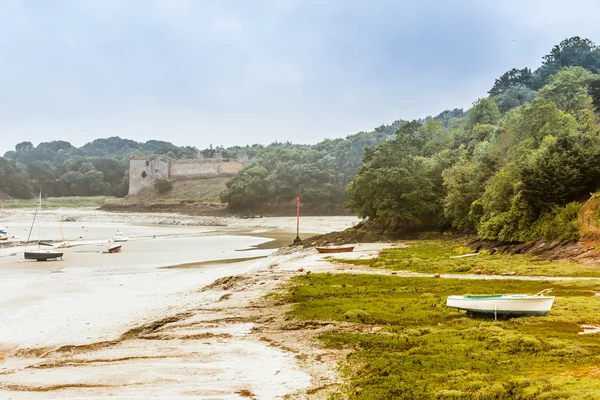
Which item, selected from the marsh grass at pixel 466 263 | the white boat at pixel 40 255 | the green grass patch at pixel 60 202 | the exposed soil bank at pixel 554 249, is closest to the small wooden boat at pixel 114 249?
the white boat at pixel 40 255

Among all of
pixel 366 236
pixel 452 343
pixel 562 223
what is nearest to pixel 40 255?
pixel 366 236

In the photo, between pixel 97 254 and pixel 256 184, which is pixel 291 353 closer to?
pixel 97 254

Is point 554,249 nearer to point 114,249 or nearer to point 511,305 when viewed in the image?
point 511,305

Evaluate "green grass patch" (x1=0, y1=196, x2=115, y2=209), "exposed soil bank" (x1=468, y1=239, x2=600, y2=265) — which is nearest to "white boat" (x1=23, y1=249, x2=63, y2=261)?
"exposed soil bank" (x1=468, y1=239, x2=600, y2=265)

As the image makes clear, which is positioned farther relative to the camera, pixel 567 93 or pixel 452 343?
pixel 567 93

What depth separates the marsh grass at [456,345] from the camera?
360 inches

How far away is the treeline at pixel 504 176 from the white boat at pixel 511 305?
1462 cm

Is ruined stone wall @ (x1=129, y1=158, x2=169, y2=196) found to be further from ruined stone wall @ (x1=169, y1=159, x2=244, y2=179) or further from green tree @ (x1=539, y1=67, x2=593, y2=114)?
green tree @ (x1=539, y1=67, x2=593, y2=114)

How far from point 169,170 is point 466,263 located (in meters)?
129

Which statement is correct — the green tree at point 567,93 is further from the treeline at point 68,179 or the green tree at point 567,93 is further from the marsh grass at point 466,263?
the treeline at point 68,179

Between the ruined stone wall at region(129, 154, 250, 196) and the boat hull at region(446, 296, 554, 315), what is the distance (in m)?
131

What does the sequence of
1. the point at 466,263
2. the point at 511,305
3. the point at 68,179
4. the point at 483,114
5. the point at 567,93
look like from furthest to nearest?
the point at 68,179 < the point at 483,114 < the point at 567,93 < the point at 466,263 < the point at 511,305

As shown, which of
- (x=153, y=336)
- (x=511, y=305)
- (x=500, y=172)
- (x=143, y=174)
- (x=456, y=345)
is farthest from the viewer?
(x=143, y=174)

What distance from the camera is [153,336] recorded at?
1466 cm
